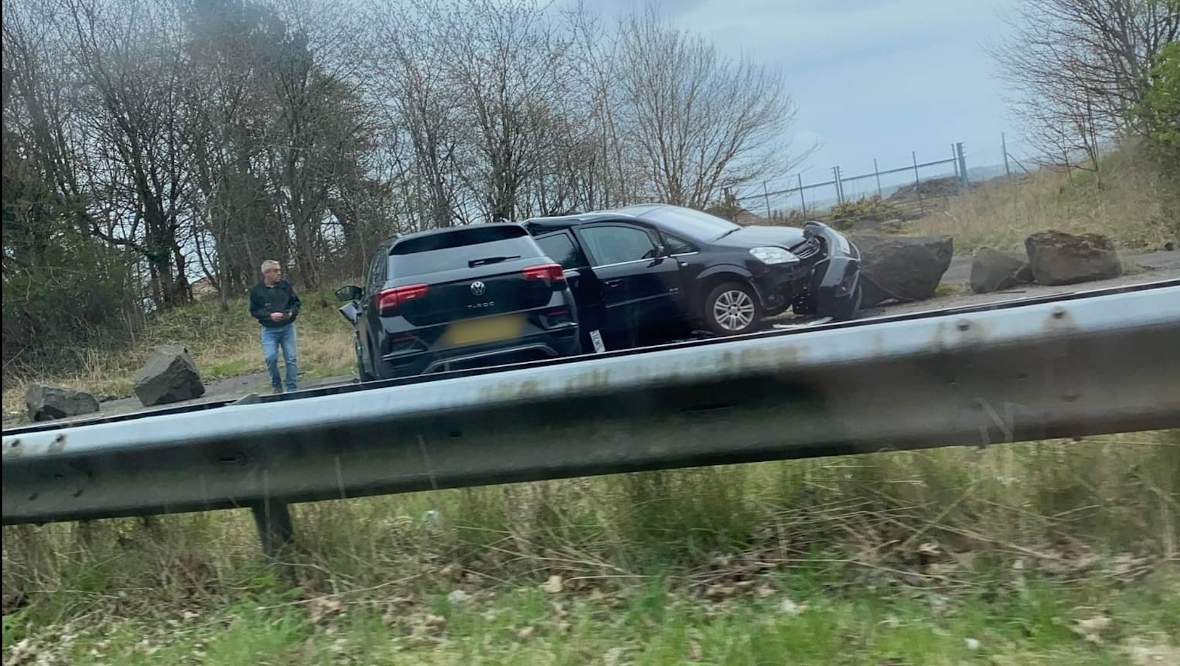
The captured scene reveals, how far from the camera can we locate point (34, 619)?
355 centimetres

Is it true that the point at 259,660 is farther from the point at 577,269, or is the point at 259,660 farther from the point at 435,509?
the point at 577,269

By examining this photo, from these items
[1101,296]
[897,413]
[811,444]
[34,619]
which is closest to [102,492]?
[34,619]

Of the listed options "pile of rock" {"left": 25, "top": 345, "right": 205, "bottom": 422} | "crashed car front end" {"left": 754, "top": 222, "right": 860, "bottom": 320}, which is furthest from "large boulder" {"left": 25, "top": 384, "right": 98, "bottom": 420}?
"crashed car front end" {"left": 754, "top": 222, "right": 860, "bottom": 320}

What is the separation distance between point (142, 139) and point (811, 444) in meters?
21.1

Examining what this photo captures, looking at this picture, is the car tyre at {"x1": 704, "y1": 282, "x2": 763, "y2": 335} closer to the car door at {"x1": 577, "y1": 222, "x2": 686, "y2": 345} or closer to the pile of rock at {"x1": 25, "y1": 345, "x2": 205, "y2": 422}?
the car door at {"x1": 577, "y1": 222, "x2": 686, "y2": 345}

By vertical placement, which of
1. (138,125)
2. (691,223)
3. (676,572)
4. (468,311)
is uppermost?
(138,125)

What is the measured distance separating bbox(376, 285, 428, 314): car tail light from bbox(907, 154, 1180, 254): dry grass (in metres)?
9.95

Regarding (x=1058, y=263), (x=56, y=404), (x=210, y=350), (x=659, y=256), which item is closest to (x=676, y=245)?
(x=659, y=256)

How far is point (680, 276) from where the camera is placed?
406 inches

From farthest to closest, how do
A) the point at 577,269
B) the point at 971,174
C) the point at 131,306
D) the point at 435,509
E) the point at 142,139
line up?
the point at 971,174, the point at 142,139, the point at 131,306, the point at 577,269, the point at 435,509

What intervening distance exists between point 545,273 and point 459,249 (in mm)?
826

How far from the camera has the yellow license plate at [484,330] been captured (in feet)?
23.7

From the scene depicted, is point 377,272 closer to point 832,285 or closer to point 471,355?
point 471,355

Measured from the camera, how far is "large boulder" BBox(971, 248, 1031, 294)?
40.4ft
